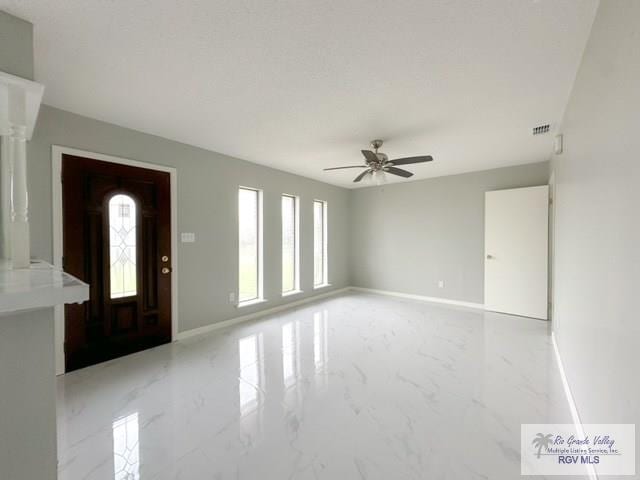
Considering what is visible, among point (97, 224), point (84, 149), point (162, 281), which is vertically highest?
point (84, 149)

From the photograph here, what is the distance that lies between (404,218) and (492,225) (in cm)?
160

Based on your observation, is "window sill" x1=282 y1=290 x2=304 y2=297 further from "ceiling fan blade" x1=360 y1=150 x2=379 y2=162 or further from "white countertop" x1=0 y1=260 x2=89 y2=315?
"white countertop" x1=0 y1=260 x2=89 y2=315

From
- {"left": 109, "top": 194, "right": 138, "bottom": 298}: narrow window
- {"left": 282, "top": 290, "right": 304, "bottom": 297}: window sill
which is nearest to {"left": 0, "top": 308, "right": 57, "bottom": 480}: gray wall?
{"left": 109, "top": 194, "right": 138, "bottom": 298}: narrow window

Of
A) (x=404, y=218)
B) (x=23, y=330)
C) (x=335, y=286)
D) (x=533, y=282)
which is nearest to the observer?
(x=23, y=330)

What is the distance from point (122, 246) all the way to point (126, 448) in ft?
6.47

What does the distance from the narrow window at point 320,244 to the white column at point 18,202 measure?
180 inches

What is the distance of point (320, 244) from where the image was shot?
5891mm

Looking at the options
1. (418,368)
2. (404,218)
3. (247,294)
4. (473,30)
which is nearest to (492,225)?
(404,218)

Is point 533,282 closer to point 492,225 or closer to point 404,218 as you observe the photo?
point 492,225

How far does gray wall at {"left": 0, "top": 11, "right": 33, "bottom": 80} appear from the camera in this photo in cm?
144

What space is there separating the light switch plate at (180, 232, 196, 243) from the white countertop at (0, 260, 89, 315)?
7.52ft

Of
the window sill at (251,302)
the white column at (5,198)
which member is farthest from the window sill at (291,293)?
the white column at (5,198)

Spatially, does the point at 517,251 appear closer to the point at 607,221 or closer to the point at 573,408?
the point at 573,408

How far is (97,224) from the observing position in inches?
107
